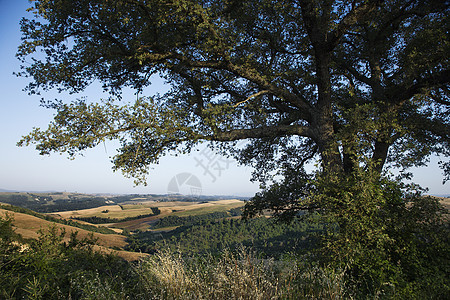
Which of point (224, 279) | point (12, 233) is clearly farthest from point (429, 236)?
point (12, 233)

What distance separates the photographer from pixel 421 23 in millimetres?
10398

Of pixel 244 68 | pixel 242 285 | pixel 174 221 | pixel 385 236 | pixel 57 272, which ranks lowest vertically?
pixel 174 221

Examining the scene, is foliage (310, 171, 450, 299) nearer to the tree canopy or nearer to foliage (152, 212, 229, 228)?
the tree canopy

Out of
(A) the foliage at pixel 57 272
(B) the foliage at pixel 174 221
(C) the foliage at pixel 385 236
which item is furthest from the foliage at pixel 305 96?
(B) the foliage at pixel 174 221

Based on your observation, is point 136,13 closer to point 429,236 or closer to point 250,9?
point 250,9

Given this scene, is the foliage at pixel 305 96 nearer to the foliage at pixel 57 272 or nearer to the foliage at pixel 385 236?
the foliage at pixel 385 236

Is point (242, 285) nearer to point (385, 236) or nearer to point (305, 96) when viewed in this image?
point (385, 236)

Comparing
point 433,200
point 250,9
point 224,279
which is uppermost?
point 250,9

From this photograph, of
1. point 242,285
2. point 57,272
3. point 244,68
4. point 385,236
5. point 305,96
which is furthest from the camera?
point 305,96

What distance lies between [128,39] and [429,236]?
39.0 feet

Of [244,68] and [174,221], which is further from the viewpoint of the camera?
[174,221]

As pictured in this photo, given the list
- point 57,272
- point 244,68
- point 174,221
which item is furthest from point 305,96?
point 174,221

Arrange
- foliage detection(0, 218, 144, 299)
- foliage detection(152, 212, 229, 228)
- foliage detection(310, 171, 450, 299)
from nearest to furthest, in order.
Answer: foliage detection(0, 218, 144, 299) < foliage detection(310, 171, 450, 299) < foliage detection(152, 212, 229, 228)

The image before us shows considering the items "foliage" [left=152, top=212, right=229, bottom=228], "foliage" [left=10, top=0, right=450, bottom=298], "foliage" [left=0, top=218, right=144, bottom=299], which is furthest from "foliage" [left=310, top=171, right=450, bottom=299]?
"foliage" [left=152, top=212, right=229, bottom=228]
